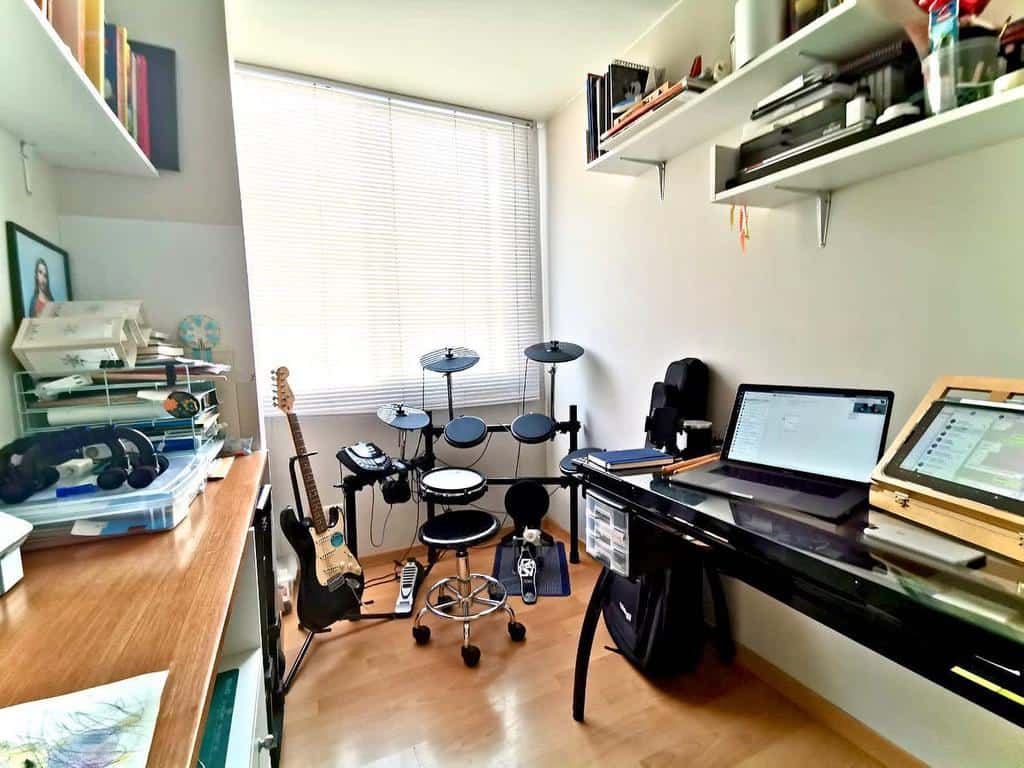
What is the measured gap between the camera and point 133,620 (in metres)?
0.62

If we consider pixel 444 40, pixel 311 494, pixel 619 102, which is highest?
pixel 444 40

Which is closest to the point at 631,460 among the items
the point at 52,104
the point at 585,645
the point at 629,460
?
the point at 629,460

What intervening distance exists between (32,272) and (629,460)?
158 cm

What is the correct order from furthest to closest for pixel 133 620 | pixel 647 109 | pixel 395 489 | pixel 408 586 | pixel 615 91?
pixel 408 586 → pixel 395 489 → pixel 615 91 → pixel 647 109 → pixel 133 620

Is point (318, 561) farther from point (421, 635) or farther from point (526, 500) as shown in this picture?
point (526, 500)

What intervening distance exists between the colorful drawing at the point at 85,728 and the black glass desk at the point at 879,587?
95 centimetres

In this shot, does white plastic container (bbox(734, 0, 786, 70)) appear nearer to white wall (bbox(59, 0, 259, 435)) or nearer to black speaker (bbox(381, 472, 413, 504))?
white wall (bbox(59, 0, 259, 435))

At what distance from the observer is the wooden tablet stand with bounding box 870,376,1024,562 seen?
2.43ft

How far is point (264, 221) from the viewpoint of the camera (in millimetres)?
2193

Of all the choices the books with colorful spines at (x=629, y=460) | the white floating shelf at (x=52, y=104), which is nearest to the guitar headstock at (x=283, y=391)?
the white floating shelf at (x=52, y=104)

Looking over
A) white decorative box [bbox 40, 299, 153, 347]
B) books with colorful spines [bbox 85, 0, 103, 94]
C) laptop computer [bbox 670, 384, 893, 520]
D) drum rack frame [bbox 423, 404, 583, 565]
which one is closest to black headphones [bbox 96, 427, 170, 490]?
white decorative box [bbox 40, 299, 153, 347]

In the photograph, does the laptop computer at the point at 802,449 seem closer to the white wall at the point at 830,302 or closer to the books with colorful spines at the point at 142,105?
the white wall at the point at 830,302

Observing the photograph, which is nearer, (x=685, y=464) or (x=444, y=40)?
(x=685, y=464)

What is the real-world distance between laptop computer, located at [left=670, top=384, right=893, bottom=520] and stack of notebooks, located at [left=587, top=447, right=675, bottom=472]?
114 millimetres
